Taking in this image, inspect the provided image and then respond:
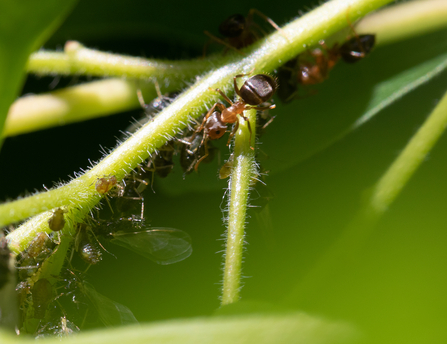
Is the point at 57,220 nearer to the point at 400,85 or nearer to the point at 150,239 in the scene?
the point at 150,239

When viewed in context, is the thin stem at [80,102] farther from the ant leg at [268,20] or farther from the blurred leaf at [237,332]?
the blurred leaf at [237,332]

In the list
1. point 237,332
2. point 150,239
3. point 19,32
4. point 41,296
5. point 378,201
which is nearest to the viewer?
point 237,332

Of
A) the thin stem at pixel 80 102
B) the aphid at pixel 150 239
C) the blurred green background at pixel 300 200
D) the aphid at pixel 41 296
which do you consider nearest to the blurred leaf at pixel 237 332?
the blurred green background at pixel 300 200

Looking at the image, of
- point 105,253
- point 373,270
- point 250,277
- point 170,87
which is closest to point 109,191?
point 105,253

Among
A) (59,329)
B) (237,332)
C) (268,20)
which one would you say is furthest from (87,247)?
(268,20)

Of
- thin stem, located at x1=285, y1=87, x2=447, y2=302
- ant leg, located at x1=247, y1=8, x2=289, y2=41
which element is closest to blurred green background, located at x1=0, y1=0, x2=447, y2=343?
thin stem, located at x1=285, y1=87, x2=447, y2=302

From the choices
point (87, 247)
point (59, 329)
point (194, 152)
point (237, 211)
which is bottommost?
point (59, 329)
